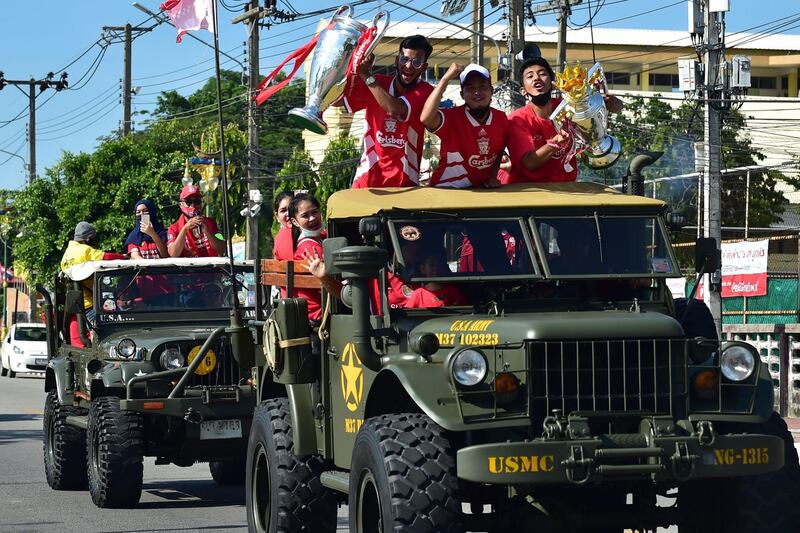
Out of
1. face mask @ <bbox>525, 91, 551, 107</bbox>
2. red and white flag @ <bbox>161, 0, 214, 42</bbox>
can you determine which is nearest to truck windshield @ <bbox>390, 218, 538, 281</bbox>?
face mask @ <bbox>525, 91, 551, 107</bbox>

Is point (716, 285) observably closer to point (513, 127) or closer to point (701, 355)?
point (513, 127)

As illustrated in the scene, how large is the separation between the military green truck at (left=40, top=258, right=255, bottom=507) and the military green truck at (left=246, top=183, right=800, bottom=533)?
315 centimetres

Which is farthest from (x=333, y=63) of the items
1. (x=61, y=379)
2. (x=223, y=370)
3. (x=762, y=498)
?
(x=61, y=379)

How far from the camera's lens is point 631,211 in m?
7.86

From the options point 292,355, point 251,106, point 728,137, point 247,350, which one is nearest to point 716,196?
point 251,106

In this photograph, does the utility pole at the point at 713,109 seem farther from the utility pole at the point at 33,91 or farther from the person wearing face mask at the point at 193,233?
the utility pole at the point at 33,91

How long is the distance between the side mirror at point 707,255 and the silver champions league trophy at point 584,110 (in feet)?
3.74

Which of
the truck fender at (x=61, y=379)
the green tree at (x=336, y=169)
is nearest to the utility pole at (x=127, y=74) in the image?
the green tree at (x=336, y=169)

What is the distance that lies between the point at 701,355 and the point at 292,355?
251 cm

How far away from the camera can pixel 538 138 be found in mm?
8867

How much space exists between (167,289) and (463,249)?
6.32 metres

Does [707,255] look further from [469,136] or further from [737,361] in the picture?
[469,136]

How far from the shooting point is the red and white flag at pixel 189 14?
10.7 m

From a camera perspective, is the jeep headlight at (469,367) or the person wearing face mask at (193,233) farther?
the person wearing face mask at (193,233)
